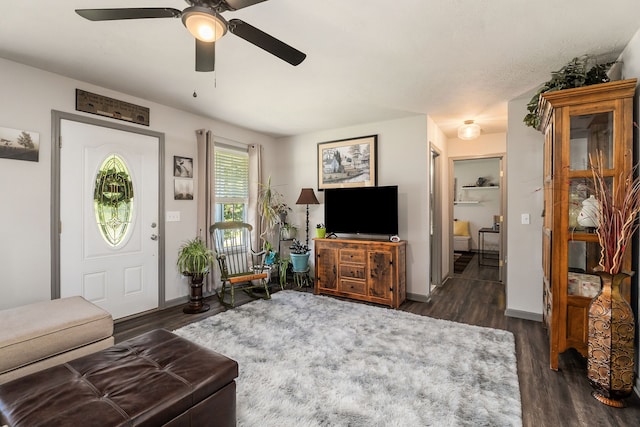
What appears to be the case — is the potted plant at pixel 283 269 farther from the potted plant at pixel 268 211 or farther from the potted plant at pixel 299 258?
the potted plant at pixel 268 211

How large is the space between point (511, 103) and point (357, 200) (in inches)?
85.8

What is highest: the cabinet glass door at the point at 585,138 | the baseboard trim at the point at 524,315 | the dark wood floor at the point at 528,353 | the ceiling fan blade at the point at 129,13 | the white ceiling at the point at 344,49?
the white ceiling at the point at 344,49

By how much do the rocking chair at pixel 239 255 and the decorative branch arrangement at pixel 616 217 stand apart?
3.37m

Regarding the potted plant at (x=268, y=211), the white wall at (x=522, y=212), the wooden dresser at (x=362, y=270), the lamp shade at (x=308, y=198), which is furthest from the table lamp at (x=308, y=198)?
the white wall at (x=522, y=212)

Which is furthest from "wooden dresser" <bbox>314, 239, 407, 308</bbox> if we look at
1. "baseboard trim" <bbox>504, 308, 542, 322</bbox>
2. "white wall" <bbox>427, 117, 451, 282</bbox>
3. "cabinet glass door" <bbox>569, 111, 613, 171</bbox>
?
"cabinet glass door" <bbox>569, 111, 613, 171</bbox>

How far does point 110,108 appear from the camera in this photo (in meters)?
3.16

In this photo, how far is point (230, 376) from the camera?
155 centimetres

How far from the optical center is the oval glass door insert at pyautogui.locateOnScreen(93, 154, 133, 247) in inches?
123

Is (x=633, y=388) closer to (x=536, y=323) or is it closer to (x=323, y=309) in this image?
(x=536, y=323)

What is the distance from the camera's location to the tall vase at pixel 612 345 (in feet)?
6.13

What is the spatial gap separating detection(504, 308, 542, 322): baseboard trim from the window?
384 cm

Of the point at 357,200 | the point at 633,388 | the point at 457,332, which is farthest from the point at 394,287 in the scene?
the point at 633,388

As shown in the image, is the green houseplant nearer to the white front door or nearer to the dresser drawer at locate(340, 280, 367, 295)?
the dresser drawer at locate(340, 280, 367, 295)

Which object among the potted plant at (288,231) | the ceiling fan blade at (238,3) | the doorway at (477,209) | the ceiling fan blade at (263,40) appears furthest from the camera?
the doorway at (477,209)
